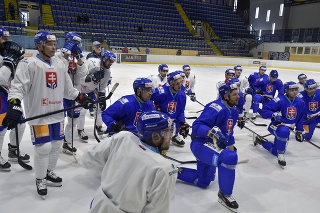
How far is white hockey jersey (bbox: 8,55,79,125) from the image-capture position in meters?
2.58

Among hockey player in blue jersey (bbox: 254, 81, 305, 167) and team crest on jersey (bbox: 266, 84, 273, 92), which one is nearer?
hockey player in blue jersey (bbox: 254, 81, 305, 167)

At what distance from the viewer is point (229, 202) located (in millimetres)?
2842

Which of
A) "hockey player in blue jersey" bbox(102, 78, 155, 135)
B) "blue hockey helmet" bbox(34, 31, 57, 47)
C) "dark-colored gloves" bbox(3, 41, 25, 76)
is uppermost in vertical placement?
"blue hockey helmet" bbox(34, 31, 57, 47)

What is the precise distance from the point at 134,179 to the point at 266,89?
6.54 m

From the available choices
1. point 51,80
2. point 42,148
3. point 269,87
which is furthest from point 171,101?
point 269,87

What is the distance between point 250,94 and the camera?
7.07m

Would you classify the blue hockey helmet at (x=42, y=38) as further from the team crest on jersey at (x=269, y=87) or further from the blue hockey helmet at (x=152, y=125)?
the team crest on jersey at (x=269, y=87)

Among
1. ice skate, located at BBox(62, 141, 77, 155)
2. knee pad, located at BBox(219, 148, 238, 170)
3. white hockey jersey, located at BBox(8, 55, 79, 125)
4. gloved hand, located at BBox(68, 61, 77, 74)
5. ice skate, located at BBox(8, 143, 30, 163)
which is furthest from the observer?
gloved hand, located at BBox(68, 61, 77, 74)

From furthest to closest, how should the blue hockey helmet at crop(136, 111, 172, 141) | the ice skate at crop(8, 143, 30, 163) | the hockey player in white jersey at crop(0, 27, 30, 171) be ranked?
the ice skate at crop(8, 143, 30, 163) < the hockey player in white jersey at crop(0, 27, 30, 171) < the blue hockey helmet at crop(136, 111, 172, 141)

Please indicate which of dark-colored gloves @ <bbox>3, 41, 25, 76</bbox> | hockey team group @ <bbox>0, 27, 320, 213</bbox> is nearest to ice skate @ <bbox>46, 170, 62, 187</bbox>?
hockey team group @ <bbox>0, 27, 320, 213</bbox>

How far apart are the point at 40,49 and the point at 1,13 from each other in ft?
60.7

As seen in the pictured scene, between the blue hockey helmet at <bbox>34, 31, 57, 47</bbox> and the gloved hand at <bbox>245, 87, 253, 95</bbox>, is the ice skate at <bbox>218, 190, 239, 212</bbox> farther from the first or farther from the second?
the gloved hand at <bbox>245, 87, 253, 95</bbox>

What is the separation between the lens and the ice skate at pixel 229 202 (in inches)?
111

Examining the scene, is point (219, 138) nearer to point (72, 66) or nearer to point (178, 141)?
point (178, 141)
